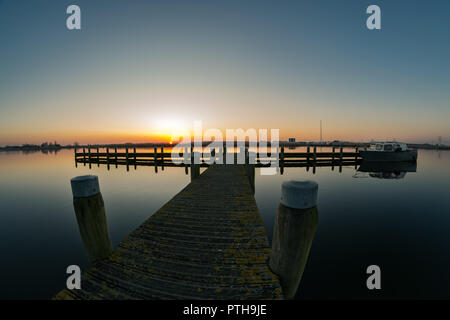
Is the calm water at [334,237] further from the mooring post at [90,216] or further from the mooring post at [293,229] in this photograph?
the mooring post at [90,216]

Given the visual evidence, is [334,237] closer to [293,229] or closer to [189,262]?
[293,229]

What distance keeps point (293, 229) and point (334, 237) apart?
7120mm

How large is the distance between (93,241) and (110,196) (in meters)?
14.2

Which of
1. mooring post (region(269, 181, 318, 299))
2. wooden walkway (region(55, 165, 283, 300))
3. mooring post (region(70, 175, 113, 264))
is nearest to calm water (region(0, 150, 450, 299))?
wooden walkway (region(55, 165, 283, 300))

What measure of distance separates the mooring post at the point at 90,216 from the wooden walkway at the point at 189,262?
0.28 metres

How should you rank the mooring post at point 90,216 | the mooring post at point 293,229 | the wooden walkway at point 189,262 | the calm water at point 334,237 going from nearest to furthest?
the mooring post at point 293,229 < the wooden walkway at point 189,262 < the mooring post at point 90,216 < the calm water at point 334,237

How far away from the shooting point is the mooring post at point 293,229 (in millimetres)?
2510

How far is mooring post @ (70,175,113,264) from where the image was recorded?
314 cm

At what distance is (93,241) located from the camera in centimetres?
328

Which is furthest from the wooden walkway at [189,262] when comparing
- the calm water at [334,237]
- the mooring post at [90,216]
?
the calm water at [334,237]

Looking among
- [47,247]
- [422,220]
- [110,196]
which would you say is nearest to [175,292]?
[47,247]

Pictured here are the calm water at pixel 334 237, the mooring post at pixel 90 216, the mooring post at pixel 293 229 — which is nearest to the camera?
the mooring post at pixel 293 229

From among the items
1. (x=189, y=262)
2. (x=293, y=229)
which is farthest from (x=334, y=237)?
(x=189, y=262)

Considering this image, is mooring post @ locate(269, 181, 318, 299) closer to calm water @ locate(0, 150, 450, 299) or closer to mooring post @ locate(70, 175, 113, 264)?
mooring post @ locate(70, 175, 113, 264)
